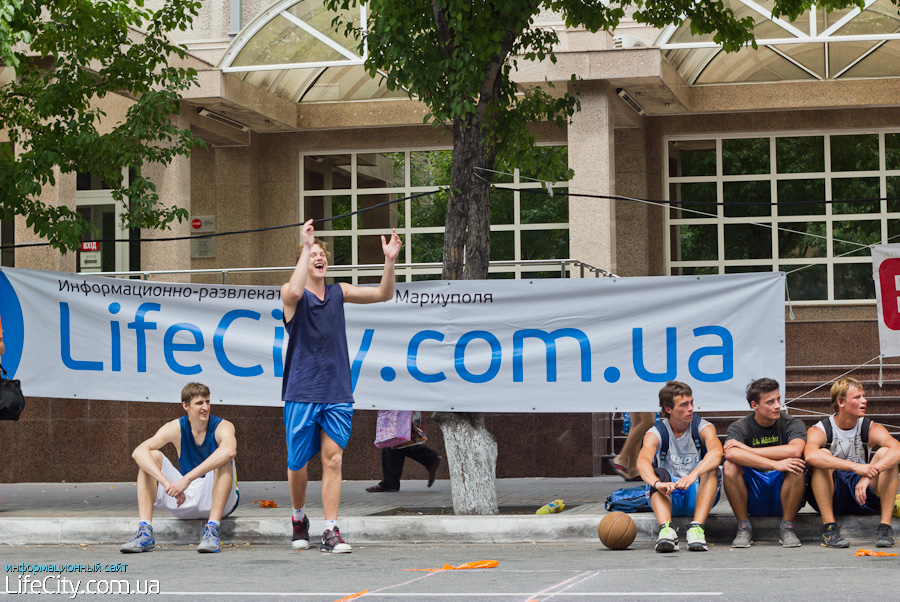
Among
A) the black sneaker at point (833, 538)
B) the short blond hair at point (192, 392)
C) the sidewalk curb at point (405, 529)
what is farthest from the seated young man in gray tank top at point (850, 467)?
the short blond hair at point (192, 392)

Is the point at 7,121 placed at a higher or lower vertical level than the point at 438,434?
higher

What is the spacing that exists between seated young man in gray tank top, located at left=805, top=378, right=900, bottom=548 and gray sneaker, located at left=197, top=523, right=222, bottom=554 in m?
4.25

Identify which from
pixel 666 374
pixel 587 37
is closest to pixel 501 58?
pixel 666 374

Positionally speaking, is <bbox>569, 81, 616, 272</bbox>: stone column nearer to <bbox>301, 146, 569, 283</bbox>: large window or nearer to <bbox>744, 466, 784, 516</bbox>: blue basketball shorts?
<bbox>301, 146, 569, 283</bbox>: large window

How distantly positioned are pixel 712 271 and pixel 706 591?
13162mm

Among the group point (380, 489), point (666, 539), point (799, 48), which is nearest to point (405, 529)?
point (666, 539)

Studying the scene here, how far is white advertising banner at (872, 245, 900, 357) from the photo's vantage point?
10.5 m

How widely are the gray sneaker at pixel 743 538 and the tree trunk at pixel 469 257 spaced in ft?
7.16

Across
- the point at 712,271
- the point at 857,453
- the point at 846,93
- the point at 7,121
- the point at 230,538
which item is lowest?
the point at 230,538

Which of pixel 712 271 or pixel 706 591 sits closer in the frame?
pixel 706 591

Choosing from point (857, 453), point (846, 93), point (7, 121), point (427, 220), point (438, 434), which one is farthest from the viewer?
point (427, 220)

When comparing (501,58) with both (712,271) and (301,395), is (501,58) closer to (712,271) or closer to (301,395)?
(301,395)

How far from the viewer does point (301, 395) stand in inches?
333

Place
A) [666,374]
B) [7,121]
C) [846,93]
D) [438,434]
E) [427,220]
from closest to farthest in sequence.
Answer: [666,374], [7,121], [438,434], [846,93], [427,220]
